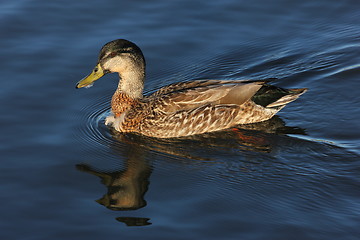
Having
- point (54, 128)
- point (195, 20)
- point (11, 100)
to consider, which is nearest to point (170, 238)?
point (54, 128)

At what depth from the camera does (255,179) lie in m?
8.55

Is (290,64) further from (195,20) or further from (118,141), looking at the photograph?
(118,141)

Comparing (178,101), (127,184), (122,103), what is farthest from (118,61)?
(127,184)

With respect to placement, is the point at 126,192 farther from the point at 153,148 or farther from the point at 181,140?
the point at 181,140

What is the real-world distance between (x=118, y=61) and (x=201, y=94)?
1447 millimetres

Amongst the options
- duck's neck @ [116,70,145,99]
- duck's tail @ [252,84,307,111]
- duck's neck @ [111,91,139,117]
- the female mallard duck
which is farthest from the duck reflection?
duck's neck @ [116,70,145,99]

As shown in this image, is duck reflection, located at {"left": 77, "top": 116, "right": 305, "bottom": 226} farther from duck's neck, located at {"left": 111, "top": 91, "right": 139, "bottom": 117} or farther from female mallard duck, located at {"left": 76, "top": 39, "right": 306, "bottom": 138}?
duck's neck, located at {"left": 111, "top": 91, "right": 139, "bottom": 117}

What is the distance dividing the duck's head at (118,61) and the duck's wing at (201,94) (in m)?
0.60

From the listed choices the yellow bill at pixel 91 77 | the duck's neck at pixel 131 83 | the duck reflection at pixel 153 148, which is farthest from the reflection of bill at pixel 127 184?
the yellow bill at pixel 91 77

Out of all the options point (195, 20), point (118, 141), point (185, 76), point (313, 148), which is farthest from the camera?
point (195, 20)

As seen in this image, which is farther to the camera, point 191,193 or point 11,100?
point 11,100

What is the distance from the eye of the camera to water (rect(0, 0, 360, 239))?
7.70m

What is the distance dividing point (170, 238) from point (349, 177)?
2.67m

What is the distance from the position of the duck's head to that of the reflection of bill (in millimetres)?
1696
